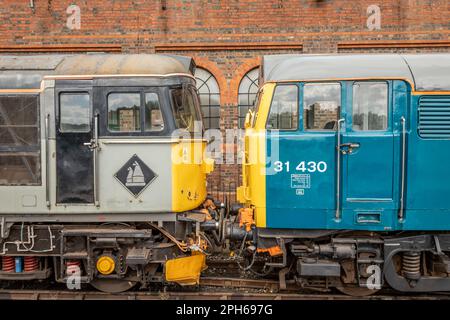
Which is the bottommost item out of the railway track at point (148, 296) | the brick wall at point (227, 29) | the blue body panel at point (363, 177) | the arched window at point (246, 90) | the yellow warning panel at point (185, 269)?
the railway track at point (148, 296)

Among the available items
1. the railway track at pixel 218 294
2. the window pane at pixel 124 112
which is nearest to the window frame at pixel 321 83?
the window pane at pixel 124 112

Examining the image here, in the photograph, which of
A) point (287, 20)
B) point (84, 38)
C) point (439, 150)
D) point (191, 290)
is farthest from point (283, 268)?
point (84, 38)

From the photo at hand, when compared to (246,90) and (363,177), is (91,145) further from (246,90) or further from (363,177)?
(246,90)

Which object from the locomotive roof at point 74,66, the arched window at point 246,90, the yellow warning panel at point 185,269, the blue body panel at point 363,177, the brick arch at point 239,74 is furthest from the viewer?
the arched window at point 246,90

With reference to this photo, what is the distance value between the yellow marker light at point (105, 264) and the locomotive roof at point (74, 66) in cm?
266

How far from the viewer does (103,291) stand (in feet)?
18.2

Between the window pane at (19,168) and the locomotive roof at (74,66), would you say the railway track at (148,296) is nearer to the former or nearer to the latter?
the window pane at (19,168)

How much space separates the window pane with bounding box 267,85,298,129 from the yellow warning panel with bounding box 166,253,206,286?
7.67ft

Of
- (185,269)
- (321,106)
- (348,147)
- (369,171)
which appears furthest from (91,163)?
(369,171)

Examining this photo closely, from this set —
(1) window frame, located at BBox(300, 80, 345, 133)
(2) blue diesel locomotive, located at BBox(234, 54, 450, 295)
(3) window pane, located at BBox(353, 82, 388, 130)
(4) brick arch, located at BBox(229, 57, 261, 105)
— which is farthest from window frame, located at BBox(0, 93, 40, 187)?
(4) brick arch, located at BBox(229, 57, 261, 105)

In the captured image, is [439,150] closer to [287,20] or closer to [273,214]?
[273,214]

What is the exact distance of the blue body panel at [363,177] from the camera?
473 cm

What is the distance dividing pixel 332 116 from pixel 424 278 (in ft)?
8.48

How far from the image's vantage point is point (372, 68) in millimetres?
4832
